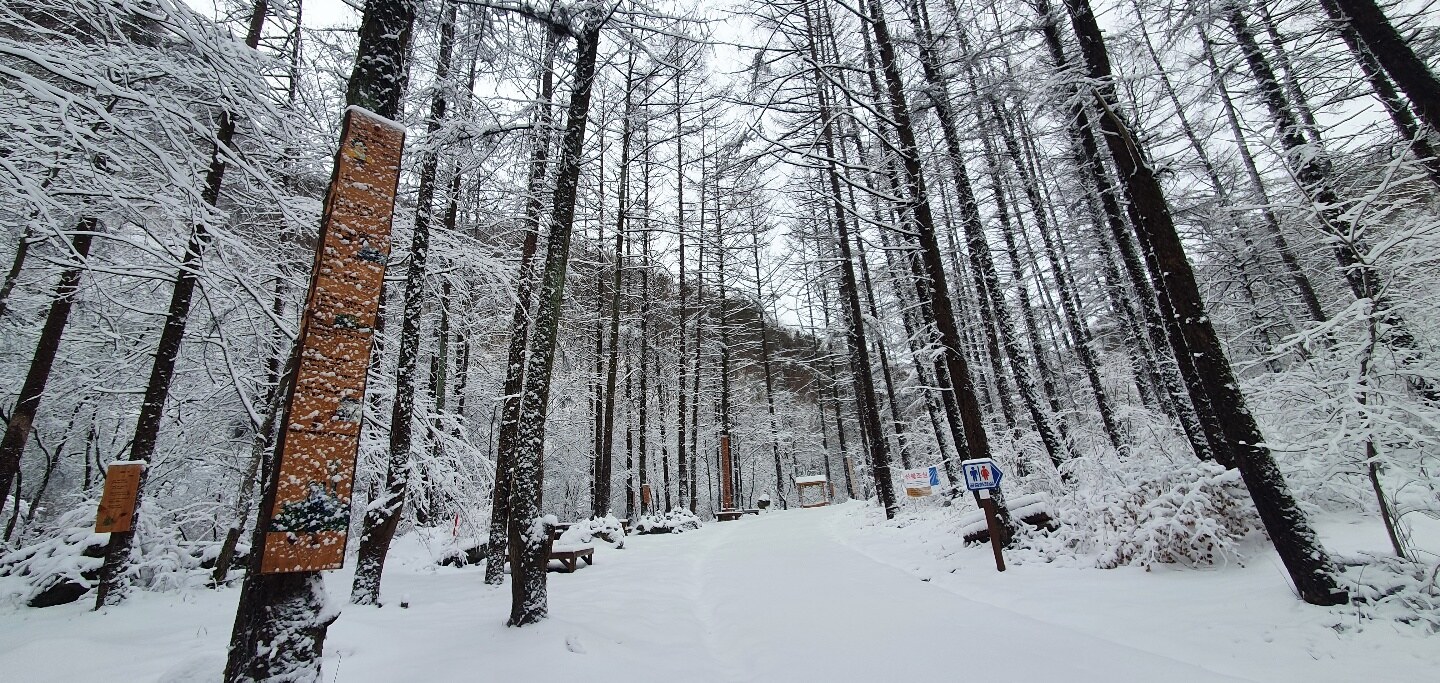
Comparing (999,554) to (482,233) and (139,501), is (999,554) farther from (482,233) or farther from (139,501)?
(139,501)

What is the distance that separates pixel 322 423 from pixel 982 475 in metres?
7.00

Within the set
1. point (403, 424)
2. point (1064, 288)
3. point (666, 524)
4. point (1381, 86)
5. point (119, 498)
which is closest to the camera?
point (119, 498)

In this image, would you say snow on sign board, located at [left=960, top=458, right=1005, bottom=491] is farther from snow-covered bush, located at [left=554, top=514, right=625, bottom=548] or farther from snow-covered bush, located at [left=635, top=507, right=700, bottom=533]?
snow-covered bush, located at [left=635, top=507, right=700, bottom=533]

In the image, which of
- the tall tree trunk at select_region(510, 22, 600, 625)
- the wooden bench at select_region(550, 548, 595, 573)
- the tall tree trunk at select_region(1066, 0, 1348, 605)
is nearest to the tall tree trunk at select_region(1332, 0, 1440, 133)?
the tall tree trunk at select_region(1066, 0, 1348, 605)

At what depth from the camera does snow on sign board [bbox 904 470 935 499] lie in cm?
1371

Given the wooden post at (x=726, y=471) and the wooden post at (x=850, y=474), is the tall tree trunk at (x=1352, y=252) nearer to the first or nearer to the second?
the wooden post at (x=726, y=471)

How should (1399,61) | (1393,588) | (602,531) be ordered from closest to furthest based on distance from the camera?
1. (1393,588)
2. (1399,61)
3. (602,531)

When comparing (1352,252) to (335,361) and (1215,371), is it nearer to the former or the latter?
(1215,371)

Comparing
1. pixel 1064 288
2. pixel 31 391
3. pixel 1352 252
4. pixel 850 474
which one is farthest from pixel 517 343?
pixel 850 474

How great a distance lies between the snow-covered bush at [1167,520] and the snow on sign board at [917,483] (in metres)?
7.25

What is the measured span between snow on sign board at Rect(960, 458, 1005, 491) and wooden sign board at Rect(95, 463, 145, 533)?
1044 cm

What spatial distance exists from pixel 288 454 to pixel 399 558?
9524mm

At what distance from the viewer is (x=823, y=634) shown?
453 centimetres

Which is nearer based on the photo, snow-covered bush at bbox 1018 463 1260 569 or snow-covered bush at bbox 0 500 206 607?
snow-covered bush at bbox 1018 463 1260 569
